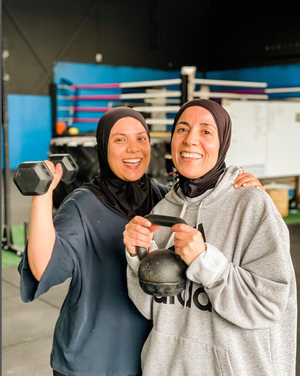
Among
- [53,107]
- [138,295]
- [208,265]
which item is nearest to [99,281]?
[138,295]

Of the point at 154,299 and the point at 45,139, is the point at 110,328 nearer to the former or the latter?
the point at 154,299

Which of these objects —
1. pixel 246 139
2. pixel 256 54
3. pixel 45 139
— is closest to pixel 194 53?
pixel 256 54

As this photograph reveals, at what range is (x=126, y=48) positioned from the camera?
424 inches

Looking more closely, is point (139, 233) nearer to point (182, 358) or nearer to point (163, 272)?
point (163, 272)

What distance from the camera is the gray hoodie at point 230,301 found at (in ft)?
3.78

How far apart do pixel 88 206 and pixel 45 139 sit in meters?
8.66

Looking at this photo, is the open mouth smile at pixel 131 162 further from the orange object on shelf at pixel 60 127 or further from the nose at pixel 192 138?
the orange object on shelf at pixel 60 127

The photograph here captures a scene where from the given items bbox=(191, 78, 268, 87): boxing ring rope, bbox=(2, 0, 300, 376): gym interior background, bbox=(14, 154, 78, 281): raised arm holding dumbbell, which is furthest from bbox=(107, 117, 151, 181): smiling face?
bbox=(2, 0, 300, 376): gym interior background

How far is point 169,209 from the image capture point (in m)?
1.46

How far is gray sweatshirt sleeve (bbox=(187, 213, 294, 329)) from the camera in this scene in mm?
1139

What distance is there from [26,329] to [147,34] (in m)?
8.99

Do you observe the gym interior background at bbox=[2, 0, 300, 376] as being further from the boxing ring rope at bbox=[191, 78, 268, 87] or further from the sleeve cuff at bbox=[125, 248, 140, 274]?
the sleeve cuff at bbox=[125, 248, 140, 274]

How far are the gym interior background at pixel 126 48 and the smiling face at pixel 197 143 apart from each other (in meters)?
6.47

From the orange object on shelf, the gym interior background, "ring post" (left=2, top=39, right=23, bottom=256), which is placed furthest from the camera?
the orange object on shelf
